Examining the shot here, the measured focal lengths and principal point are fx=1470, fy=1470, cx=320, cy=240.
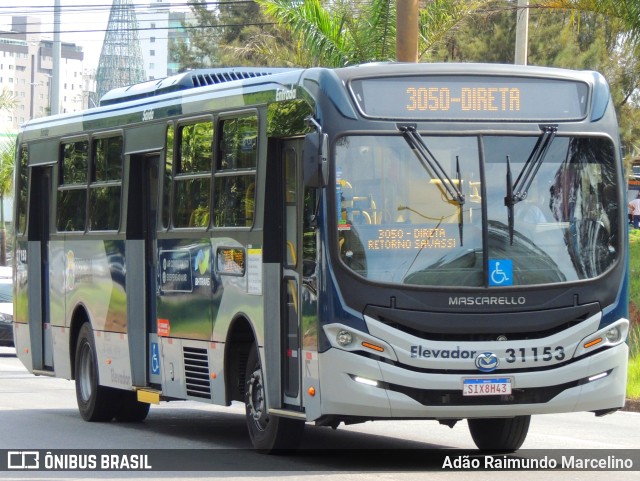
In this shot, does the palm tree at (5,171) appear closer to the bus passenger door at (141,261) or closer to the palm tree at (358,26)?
the palm tree at (358,26)

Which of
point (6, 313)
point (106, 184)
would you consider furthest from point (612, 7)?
point (6, 313)

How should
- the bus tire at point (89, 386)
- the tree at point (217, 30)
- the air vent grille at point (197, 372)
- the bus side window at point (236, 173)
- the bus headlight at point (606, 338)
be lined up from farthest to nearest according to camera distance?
the tree at point (217, 30) < the bus tire at point (89, 386) < the air vent grille at point (197, 372) < the bus side window at point (236, 173) < the bus headlight at point (606, 338)

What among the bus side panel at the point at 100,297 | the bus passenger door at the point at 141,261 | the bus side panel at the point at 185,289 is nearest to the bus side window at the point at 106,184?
the bus side panel at the point at 100,297

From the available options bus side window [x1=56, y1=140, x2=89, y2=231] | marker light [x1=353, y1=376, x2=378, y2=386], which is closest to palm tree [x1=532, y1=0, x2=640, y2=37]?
bus side window [x1=56, y1=140, x2=89, y2=231]

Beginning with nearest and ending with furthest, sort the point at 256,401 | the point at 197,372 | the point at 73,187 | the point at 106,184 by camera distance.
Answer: the point at 256,401 < the point at 197,372 < the point at 106,184 < the point at 73,187

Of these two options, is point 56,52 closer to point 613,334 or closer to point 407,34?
point 407,34

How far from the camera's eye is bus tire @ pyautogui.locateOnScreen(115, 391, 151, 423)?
15.8 meters

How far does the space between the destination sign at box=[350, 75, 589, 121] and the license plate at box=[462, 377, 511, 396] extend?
197 centimetres

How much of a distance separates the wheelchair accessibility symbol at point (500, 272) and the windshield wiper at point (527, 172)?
0.19m

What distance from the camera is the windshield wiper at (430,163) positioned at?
10.9 meters

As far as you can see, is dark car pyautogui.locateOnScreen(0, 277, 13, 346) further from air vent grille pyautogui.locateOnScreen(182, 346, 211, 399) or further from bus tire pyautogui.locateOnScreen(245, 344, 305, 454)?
bus tire pyautogui.locateOnScreen(245, 344, 305, 454)

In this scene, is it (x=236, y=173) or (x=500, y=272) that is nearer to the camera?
(x=500, y=272)

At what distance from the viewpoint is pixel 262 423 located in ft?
39.1

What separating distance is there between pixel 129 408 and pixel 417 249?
5986 mm
